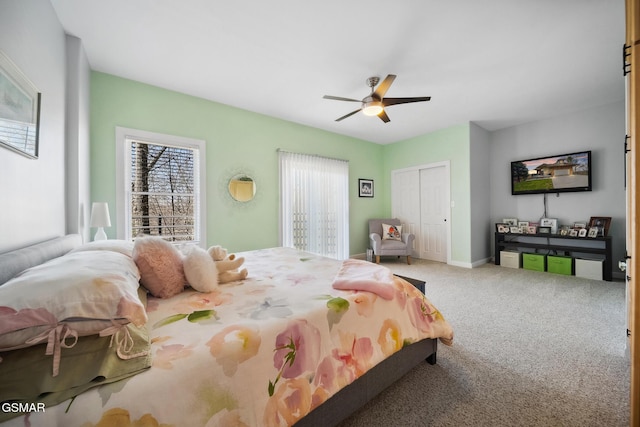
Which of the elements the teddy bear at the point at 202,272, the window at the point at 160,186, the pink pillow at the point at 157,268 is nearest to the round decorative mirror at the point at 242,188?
the window at the point at 160,186

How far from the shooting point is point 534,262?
4.24 m

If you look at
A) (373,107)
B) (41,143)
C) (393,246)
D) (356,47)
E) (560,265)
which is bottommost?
(560,265)

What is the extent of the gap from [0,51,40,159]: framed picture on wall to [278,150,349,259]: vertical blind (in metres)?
2.92

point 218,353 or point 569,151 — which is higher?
point 569,151

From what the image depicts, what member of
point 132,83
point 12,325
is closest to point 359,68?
point 132,83

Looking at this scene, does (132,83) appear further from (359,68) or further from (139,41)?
(359,68)

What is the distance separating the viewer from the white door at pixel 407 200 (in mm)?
5465

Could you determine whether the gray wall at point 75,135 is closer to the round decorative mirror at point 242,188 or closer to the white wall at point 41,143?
the white wall at point 41,143

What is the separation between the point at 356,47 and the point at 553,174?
431cm

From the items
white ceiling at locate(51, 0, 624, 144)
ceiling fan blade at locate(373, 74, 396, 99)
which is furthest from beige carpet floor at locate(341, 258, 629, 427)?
white ceiling at locate(51, 0, 624, 144)

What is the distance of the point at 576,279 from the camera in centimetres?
368

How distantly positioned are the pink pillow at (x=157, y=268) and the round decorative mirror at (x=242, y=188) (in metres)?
2.32

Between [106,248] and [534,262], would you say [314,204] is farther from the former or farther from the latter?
[534,262]

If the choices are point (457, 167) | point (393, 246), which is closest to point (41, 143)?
point (393, 246)
